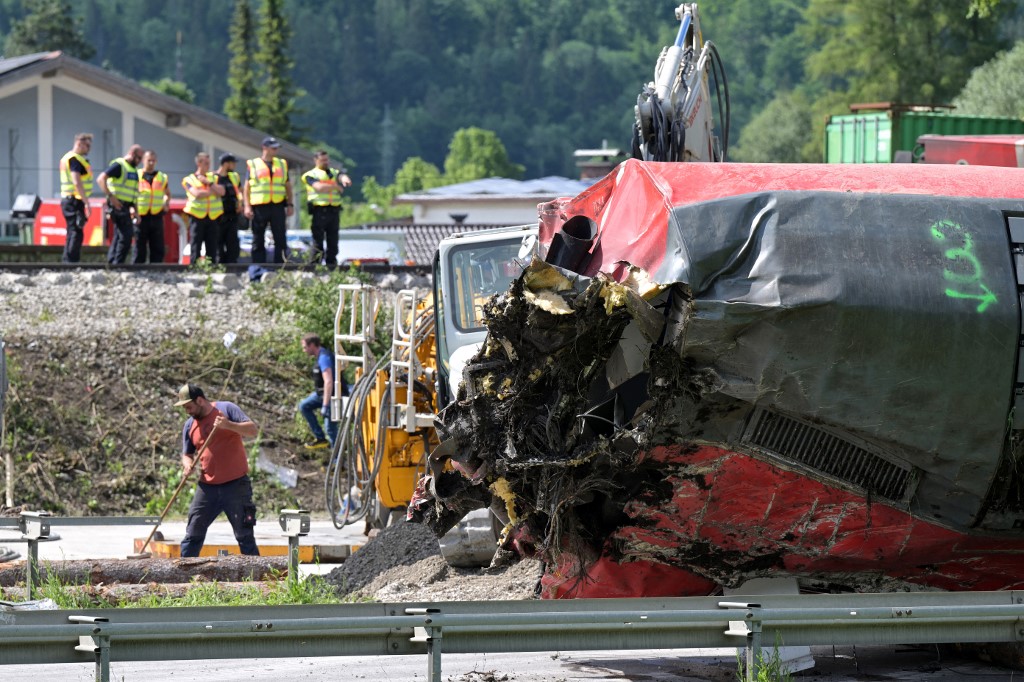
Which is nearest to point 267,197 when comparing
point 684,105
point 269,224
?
point 269,224

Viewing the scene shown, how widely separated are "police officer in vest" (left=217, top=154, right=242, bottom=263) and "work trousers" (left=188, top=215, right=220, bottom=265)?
0.12 m

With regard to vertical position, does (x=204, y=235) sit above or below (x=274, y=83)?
below

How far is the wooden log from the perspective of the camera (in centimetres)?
1116

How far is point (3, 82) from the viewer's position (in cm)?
3878

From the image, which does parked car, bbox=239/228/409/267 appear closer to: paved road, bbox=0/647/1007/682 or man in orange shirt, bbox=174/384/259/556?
man in orange shirt, bbox=174/384/259/556

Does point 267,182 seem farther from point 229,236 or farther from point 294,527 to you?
point 294,527

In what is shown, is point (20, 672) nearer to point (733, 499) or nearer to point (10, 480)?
point (733, 499)

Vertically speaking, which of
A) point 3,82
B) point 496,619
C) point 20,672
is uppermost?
point 3,82

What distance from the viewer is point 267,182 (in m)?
21.0

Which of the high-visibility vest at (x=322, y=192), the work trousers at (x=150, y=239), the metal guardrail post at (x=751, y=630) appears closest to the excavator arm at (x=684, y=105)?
the metal guardrail post at (x=751, y=630)

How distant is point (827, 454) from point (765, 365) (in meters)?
0.57

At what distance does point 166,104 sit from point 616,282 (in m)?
36.8

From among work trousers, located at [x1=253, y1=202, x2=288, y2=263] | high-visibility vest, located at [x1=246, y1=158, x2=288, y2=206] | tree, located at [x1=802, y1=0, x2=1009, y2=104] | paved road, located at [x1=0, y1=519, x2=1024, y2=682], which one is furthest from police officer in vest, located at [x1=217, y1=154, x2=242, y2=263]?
tree, located at [x1=802, y1=0, x2=1009, y2=104]

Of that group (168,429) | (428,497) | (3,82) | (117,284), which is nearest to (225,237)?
(117,284)
